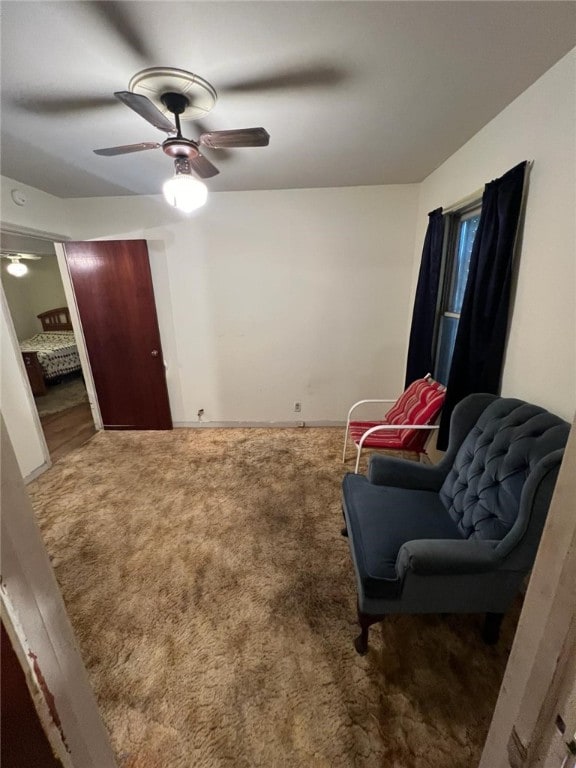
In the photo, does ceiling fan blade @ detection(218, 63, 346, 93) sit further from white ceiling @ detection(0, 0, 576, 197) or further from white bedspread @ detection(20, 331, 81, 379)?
white bedspread @ detection(20, 331, 81, 379)

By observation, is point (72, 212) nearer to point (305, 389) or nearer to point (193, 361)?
point (193, 361)

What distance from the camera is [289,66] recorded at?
4.29ft

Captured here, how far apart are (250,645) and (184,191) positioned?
217 centimetres

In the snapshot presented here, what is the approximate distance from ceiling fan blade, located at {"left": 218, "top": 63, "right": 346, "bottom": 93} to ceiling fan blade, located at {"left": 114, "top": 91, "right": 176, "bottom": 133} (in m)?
0.33

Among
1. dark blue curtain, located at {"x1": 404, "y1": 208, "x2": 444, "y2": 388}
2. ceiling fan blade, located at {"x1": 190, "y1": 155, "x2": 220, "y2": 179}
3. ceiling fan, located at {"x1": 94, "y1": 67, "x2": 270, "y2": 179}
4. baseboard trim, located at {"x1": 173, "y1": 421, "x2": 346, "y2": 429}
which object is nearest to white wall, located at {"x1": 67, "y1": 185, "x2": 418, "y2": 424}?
baseboard trim, located at {"x1": 173, "y1": 421, "x2": 346, "y2": 429}

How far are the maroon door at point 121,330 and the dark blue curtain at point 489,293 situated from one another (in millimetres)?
2865

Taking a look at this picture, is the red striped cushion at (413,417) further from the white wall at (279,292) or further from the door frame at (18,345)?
the door frame at (18,345)

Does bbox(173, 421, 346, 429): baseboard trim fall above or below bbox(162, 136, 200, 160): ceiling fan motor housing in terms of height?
below

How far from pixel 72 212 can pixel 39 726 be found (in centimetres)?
396

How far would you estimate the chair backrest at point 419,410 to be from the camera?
2.27 meters

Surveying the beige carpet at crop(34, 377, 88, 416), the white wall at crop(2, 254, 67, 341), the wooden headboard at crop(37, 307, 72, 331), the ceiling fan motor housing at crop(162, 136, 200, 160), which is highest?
the ceiling fan motor housing at crop(162, 136, 200, 160)

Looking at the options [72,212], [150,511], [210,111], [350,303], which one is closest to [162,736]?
[150,511]

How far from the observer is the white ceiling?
1.05 m

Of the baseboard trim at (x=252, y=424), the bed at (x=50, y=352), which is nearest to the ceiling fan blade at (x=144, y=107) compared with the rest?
the baseboard trim at (x=252, y=424)
